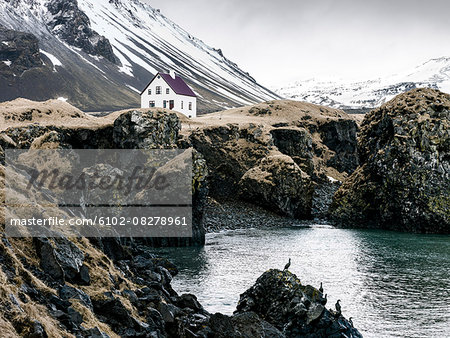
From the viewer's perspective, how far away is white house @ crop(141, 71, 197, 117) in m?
141

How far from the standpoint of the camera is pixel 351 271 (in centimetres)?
4572

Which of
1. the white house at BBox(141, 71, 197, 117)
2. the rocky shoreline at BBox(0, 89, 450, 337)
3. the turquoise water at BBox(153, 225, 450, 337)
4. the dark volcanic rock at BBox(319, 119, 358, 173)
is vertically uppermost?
the white house at BBox(141, 71, 197, 117)

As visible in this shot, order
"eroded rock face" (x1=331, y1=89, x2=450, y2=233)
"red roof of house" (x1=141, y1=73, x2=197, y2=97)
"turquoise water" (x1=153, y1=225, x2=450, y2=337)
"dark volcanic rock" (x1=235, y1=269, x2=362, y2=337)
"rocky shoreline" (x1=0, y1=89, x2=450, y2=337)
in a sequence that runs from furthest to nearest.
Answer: "red roof of house" (x1=141, y1=73, x2=197, y2=97) < "eroded rock face" (x1=331, y1=89, x2=450, y2=233) < "turquoise water" (x1=153, y1=225, x2=450, y2=337) < "dark volcanic rock" (x1=235, y1=269, x2=362, y2=337) < "rocky shoreline" (x1=0, y1=89, x2=450, y2=337)

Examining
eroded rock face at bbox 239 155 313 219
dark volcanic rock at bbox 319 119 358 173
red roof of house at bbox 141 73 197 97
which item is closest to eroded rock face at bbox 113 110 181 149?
eroded rock face at bbox 239 155 313 219

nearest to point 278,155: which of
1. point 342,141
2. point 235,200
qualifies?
point 235,200

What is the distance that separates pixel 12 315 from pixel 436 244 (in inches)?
2430

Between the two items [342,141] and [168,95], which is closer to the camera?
[342,141]

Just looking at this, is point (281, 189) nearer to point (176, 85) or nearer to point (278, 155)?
point (278, 155)

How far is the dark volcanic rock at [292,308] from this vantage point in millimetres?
25328

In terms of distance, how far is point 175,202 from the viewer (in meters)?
61.9

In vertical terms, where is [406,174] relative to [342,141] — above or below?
below

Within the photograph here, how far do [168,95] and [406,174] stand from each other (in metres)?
83.0

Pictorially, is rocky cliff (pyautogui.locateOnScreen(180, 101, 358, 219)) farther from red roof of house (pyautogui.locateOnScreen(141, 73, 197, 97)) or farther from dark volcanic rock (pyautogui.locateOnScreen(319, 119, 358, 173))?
red roof of house (pyautogui.locateOnScreen(141, 73, 197, 97))

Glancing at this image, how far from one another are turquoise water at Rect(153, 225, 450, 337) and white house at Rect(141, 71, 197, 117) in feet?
253
